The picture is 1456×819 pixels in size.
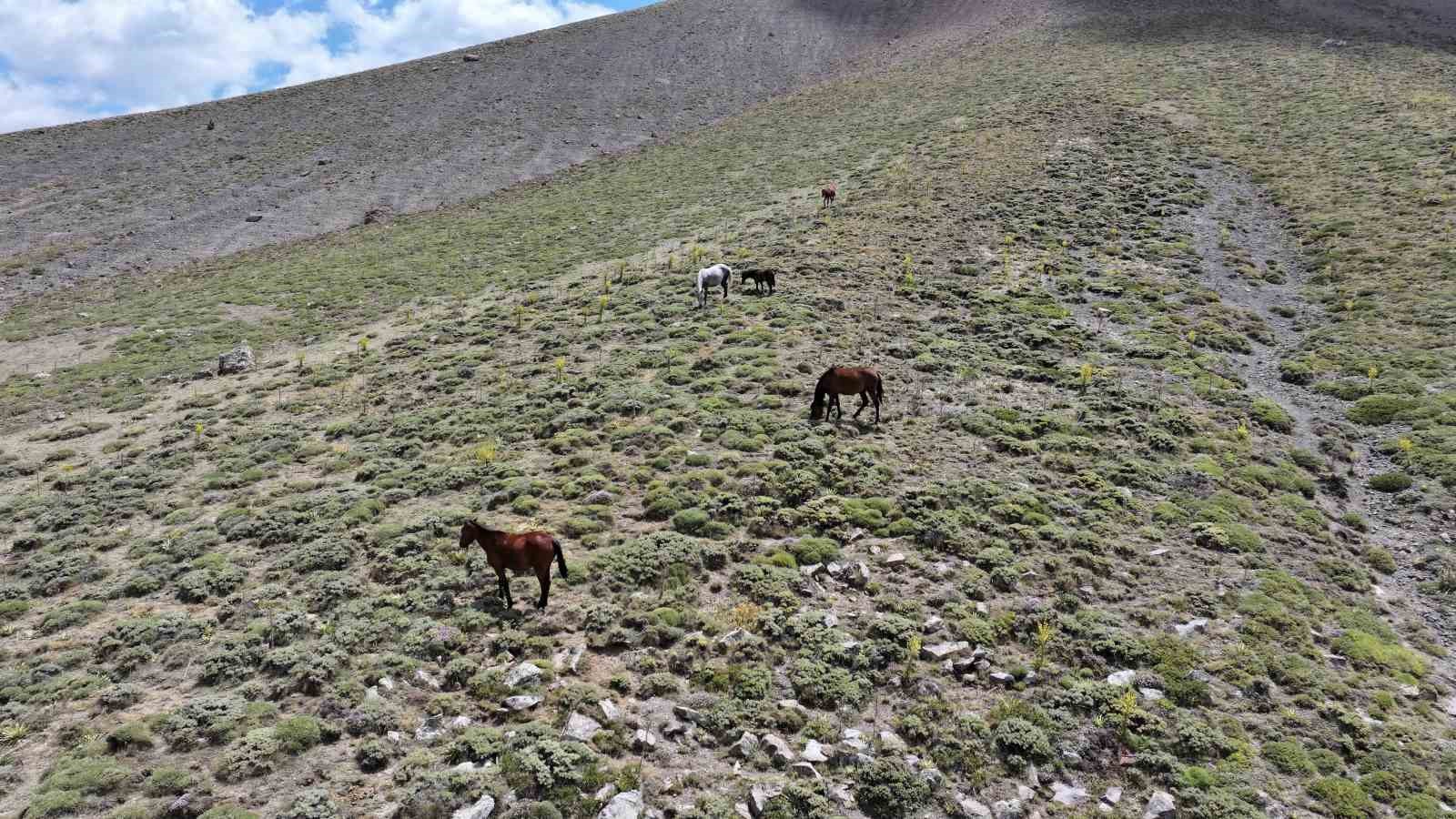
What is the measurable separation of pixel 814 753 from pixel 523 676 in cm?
437

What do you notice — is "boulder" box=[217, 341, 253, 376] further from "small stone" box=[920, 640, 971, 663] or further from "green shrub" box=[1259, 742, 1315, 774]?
"green shrub" box=[1259, 742, 1315, 774]

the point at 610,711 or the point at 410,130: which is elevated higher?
the point at 410,130

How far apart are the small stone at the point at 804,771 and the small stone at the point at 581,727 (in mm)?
2696

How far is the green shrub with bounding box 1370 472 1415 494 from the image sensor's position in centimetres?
1659

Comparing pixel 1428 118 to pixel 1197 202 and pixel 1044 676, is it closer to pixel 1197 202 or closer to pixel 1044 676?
pixel 1197 202

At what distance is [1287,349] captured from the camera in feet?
77.6

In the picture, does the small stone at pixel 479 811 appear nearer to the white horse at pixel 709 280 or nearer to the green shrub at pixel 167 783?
the green shrub at pixel 167 783

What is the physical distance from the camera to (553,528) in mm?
14672

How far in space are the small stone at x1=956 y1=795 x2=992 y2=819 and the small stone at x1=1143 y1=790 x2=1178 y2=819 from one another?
6.27 ft

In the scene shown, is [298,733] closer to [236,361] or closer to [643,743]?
[643,743]

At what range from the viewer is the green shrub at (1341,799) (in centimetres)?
893

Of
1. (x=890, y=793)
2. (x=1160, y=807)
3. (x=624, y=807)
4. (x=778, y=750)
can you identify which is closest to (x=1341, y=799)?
(x=1160, y=807)

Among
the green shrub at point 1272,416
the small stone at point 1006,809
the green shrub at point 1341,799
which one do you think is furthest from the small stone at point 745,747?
the green shrub at point 1272,416

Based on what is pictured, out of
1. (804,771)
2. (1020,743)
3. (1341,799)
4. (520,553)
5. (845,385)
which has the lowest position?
(1341,799)
